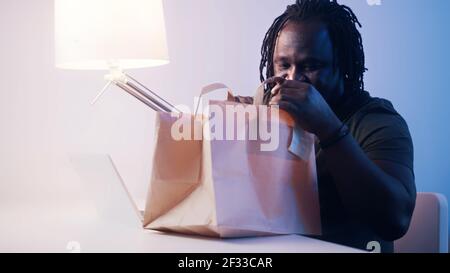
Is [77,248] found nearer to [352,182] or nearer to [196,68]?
[352,182]

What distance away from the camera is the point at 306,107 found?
0.79 m

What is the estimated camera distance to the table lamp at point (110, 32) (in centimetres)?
126

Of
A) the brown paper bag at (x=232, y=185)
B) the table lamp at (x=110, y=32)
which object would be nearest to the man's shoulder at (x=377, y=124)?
the brown paper bag at (x=232, y=185)

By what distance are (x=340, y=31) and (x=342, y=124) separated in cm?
33

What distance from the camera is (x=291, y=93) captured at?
0.80 meters

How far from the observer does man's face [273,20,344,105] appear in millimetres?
1041

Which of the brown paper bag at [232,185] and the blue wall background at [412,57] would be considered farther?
the blue wall background at [412,57]

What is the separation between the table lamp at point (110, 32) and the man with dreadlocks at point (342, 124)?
0.87 feet

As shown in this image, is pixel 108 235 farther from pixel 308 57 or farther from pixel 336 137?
pixel 308 57

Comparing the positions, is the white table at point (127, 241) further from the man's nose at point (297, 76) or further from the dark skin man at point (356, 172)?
the man's nose at point (297, 76)

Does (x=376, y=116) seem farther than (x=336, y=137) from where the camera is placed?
Yes

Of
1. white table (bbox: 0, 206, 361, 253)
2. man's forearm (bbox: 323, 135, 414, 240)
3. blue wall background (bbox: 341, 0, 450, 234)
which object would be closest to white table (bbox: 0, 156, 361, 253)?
white table (bbox: 0, 206, 361, 253)

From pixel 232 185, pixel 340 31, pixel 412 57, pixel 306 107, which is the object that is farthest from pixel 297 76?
pixel 412 57
